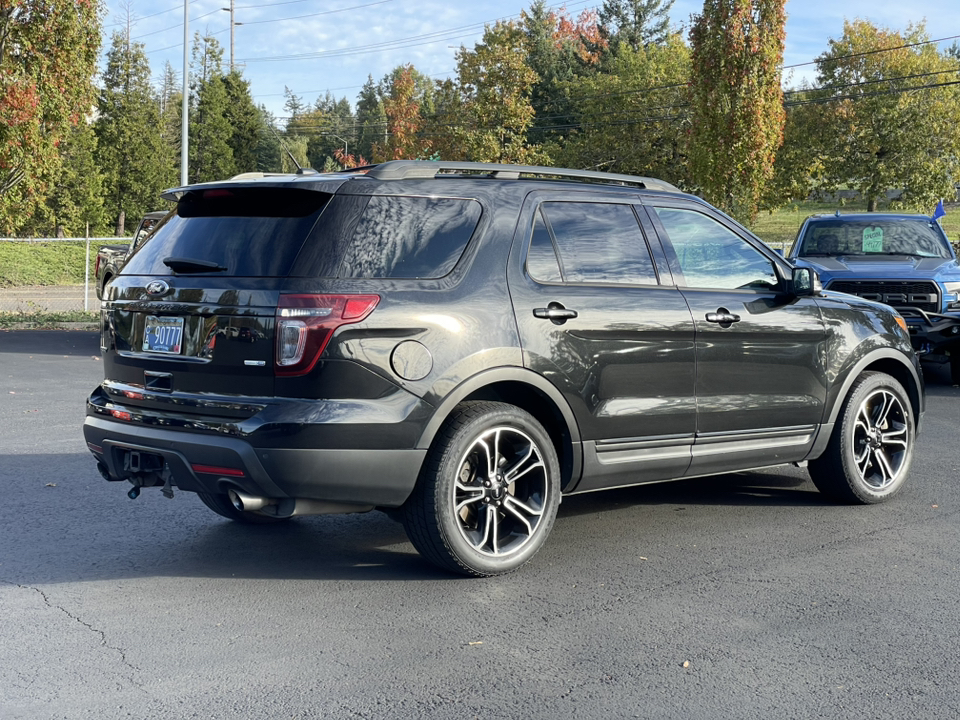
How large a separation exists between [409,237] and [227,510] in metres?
1.68

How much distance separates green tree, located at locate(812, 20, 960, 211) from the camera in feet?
163

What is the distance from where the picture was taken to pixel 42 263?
37250 mm

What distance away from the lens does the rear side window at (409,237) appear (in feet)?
16.2

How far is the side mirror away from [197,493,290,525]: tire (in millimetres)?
3228

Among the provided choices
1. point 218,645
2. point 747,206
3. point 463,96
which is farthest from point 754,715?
point 463,96

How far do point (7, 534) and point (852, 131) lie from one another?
50194mm

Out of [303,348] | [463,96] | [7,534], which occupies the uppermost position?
[463,96]

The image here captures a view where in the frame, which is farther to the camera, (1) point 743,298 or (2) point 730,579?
(1) point 743,298

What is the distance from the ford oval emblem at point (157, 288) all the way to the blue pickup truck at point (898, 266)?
9479 millimetres

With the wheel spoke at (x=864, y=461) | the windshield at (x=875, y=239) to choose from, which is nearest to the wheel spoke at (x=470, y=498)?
the wheel spoke at (x=864, y=461)

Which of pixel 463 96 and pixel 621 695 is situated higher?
pixel 463 96

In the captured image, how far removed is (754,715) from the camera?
3.64 m

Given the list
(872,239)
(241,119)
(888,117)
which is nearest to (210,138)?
(241,119)

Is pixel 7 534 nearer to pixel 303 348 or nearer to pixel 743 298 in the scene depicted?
pixel 303 348
